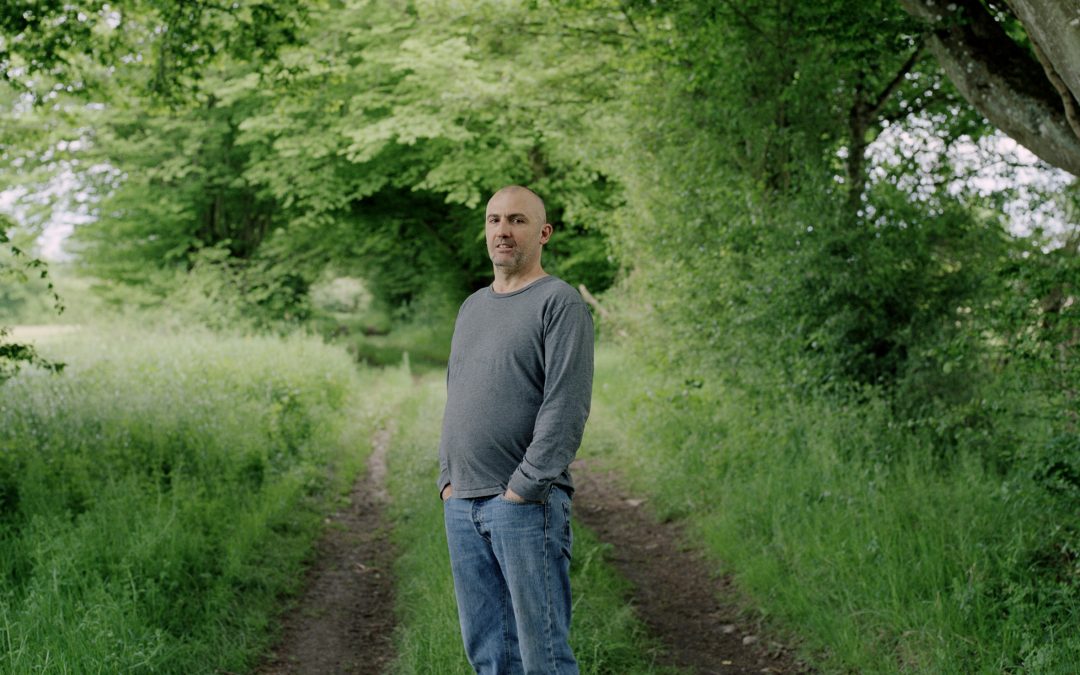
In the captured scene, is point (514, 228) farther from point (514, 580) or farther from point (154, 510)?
point (154, 510)

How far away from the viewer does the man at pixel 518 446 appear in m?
2.87

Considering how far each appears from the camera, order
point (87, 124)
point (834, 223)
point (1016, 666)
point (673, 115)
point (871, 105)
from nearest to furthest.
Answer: point (1016, 666) < point (834, 223) < point (871, 105) < point (673, 115) < point (87, 124)

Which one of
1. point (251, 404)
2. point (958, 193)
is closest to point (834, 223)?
point (958, 193)

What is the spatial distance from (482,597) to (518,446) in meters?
0.63

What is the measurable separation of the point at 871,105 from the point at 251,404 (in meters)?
7.99

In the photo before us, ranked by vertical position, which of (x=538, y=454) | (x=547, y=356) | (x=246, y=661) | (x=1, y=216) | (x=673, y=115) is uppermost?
(x=673, y=115)

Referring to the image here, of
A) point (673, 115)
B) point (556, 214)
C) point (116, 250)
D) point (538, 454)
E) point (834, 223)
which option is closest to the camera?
point (538, 454)

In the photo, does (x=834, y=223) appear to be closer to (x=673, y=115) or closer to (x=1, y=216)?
(x=673, y=115)

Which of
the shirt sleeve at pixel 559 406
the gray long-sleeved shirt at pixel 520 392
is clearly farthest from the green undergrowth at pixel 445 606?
the shirt sleeve at pixel 559 406

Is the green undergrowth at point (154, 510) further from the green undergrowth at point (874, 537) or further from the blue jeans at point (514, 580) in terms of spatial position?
the green undergrowth at point (874, 537)

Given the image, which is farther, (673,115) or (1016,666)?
(673,115)

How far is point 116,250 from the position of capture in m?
19.5

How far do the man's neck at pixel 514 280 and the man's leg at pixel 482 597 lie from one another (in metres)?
0.81

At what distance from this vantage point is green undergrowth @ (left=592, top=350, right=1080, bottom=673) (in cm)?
414
